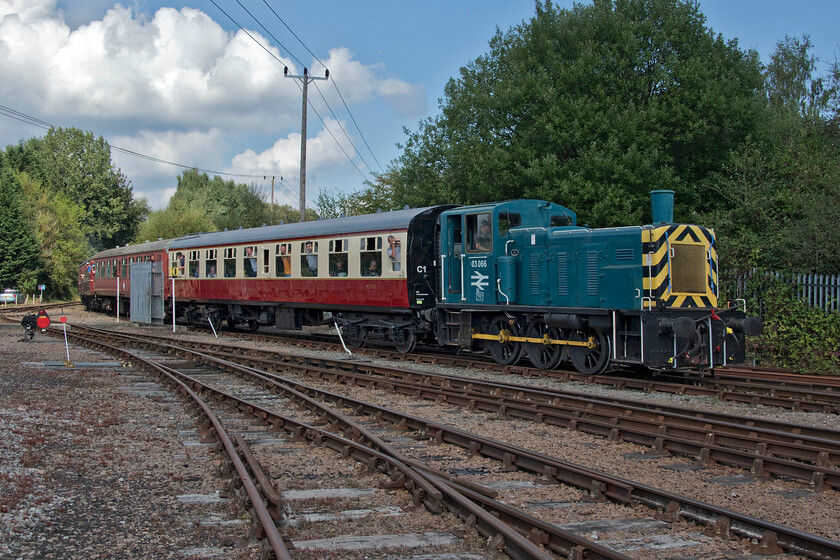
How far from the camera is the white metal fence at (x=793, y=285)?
16188 millimetres

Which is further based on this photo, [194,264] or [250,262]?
[194,264]

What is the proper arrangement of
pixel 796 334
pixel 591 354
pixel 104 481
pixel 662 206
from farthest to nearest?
pixel 796 334 < pixel 591 354 < pixel 662 206 < pixel 104 481

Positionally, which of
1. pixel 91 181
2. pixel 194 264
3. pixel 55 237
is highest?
pixel 91 181

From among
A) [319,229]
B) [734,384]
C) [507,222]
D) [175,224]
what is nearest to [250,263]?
[319,229]

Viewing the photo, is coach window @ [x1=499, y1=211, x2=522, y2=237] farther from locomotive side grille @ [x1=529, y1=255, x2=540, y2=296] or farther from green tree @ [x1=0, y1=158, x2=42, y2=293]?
green tree @ [x1=0, y1=158, x2=42, y2=293]

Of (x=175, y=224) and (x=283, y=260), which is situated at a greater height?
(x=175, y=224)

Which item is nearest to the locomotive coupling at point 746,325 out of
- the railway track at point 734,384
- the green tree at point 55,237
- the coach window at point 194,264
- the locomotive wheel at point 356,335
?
the railway track at point 734,384

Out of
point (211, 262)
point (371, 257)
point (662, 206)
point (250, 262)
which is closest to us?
point (662, 206)

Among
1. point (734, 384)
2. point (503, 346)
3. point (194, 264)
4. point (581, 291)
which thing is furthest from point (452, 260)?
point (194, 264)

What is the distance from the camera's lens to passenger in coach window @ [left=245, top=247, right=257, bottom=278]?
23547 millimetres

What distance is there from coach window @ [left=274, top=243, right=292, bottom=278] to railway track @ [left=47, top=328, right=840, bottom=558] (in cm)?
804

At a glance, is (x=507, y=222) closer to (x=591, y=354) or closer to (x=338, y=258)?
(x=591, y=354)

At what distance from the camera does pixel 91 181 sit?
77.9 metres

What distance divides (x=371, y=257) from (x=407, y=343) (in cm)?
244
